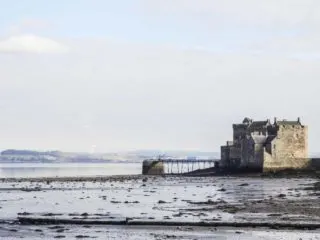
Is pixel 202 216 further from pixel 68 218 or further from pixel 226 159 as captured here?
pixel 226 159

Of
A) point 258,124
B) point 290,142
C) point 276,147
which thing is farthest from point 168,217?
point 258,124

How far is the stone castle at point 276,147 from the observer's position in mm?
112875

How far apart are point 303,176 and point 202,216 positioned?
68984mm

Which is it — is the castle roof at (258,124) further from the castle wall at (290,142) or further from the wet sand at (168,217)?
the wet sand at (168,217)

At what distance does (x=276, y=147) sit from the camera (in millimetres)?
113000

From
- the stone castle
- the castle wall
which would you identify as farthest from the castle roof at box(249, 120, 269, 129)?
the castle wall

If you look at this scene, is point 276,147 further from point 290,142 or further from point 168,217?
point 168,217

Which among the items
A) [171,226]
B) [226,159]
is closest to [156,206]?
[171,226]

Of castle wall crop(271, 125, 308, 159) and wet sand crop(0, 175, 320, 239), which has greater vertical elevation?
castle wall crop(271, 125, 308, 159)

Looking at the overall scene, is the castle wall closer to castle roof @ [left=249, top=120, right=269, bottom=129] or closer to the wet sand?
castle roof @ [left=249, top=120, right=269, bottom=129]

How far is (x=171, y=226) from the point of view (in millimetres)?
36094

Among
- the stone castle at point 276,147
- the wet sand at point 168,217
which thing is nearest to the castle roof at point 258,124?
the stone castle at point 276,147

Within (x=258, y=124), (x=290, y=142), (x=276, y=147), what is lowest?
(x=276, y=147)

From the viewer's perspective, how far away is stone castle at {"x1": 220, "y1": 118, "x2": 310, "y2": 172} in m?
113
